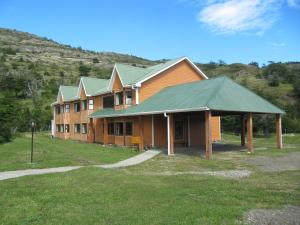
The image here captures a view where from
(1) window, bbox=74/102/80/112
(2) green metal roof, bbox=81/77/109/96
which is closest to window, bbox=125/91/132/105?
(2) green metal roof, bbox=81/77/109/96

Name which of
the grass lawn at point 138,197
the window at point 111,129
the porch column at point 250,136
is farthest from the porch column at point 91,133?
the grass lawn at point 138,197

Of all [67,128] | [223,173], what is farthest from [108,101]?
[223,173]

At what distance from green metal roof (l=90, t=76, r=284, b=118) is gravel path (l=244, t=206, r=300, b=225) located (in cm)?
1261

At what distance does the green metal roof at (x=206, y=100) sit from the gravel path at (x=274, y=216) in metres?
12.6

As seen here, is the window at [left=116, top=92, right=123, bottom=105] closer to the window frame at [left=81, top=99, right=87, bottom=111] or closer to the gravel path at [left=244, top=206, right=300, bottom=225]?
the window frame at [left=81, top=99, right=87, bottom=111]

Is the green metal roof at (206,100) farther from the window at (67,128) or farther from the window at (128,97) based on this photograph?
the window at (67,128)

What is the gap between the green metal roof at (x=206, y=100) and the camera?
74.1ft

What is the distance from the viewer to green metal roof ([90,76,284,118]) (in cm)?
2258

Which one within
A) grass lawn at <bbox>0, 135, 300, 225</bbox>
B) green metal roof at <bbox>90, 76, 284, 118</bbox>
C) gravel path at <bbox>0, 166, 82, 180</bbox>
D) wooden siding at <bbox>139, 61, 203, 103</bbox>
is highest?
wooden siding at <bbox>139, 61, 203, 103</bbox>

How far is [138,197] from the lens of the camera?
34.4 feet

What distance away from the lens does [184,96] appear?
26.2m

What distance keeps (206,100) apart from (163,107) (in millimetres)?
4023

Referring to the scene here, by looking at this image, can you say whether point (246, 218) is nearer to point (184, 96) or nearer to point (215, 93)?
point (215, 93)

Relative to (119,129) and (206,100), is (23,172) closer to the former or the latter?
(206,100)
